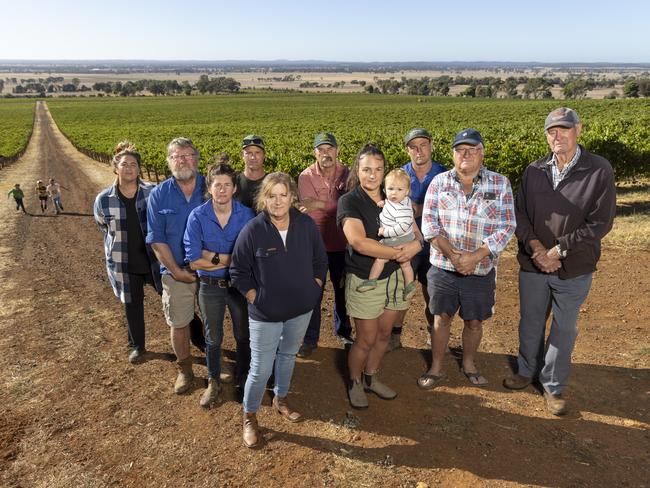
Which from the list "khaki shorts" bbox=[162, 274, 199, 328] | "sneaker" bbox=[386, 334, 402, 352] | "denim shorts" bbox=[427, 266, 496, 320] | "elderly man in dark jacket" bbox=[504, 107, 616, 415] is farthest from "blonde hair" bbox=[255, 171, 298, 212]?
"sneaker" bbox=[386, 334, 402, 352]

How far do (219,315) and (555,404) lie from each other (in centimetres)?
296

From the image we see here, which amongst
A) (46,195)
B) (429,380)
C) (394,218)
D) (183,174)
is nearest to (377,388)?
(429,380)

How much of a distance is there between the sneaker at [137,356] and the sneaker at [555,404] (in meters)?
4.04

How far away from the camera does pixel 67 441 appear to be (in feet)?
12.4

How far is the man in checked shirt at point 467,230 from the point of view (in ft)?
12.6

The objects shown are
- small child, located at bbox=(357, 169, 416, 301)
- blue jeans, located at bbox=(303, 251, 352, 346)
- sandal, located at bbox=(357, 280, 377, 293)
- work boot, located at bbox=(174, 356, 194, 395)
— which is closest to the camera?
small child, located at bbox=(357, 169, 416, 301)

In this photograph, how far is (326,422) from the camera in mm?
3932

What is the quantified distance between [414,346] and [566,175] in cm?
248

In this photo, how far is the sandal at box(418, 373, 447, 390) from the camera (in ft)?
14.3

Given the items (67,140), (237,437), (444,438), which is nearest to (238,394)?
(237,437)

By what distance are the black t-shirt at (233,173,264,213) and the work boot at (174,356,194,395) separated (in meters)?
1.61

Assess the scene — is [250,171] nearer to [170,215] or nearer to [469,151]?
[170,215]

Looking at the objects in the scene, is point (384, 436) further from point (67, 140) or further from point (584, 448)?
point (67, 140)

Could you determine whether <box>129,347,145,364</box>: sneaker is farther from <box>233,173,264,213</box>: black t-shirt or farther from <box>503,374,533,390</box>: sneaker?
<box>503,374,533,390</box>: sneaker
